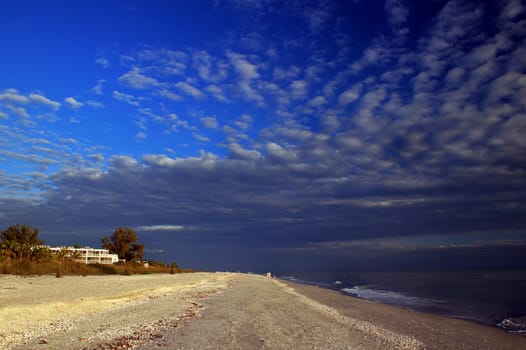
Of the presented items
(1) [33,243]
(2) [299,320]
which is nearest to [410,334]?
(2) [299,320]

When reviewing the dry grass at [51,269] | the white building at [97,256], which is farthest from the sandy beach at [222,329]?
the white building at [97,256]

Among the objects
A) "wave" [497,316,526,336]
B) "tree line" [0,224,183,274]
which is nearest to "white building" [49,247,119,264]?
"tree line" [0,224,183,274]

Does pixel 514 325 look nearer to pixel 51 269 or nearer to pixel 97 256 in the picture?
pixel 51 269

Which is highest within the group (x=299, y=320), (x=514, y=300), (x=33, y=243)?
(x=33, y=243)

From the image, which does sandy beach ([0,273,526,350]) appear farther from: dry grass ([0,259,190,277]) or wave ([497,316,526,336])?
dry grass ([0,259,190,277])

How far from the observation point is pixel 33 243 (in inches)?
2126

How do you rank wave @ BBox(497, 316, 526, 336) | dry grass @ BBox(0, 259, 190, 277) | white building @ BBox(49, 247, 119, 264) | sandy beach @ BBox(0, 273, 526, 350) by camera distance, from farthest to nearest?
white building @ BBox(49, 247, 119, 264) < dry grass @ BBox(0, 259, 190, 277) < wave @ BBox(497, 316, 526, 336) < sandy beach @ BBox(0, 273, 526, 350)

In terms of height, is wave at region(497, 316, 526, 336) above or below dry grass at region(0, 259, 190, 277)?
below

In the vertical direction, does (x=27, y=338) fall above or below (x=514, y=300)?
above

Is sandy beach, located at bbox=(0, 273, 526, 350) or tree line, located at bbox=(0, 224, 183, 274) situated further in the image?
tree line, located at bbox=(0, 224, 183, 274)

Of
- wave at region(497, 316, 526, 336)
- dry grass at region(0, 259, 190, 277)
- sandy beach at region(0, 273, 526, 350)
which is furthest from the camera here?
dry grass at region(0, 259, 190, 277)

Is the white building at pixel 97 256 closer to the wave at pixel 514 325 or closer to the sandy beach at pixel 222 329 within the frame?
the sandy beach at pixel 222 329

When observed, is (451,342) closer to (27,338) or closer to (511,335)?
(511,335)

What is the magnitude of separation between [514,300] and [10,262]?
52909 mm
